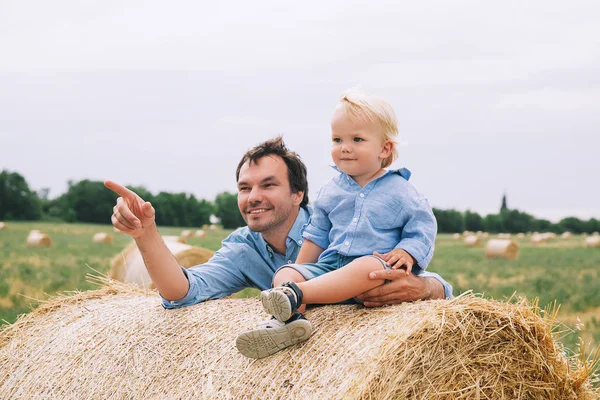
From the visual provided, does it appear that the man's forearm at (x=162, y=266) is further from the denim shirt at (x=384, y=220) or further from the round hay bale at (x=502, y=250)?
the round hay bale at (x=502, y=250)

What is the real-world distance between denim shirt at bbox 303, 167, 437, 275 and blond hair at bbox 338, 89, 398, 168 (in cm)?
24

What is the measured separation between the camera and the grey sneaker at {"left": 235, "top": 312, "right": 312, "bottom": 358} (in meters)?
3.20

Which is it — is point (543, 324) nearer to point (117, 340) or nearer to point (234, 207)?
point (117, 340)

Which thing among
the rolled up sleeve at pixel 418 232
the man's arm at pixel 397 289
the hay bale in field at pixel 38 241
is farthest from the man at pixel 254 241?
the hay bale in field at pixel 38 241

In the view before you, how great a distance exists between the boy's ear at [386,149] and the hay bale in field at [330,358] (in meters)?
0.81

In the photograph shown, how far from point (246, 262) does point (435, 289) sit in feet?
4.89

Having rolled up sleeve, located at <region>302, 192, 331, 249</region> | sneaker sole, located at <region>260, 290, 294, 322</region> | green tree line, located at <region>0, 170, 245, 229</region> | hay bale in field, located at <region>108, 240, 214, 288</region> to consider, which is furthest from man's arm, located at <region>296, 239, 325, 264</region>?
green tree line, located at <region>0, 170, 245, 229</region>

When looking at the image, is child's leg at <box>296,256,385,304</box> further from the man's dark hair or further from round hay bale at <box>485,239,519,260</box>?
round hay bale at <box>485,239,519,260</box>

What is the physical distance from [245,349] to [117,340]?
1.24 m

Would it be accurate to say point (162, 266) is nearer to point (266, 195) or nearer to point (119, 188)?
point (119, 188)

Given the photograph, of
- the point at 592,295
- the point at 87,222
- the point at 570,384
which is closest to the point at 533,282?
the point at 592,295

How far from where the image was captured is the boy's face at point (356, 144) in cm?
350

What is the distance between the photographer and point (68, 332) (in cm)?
456

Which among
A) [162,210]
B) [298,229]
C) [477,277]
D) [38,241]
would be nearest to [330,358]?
[298,229]
